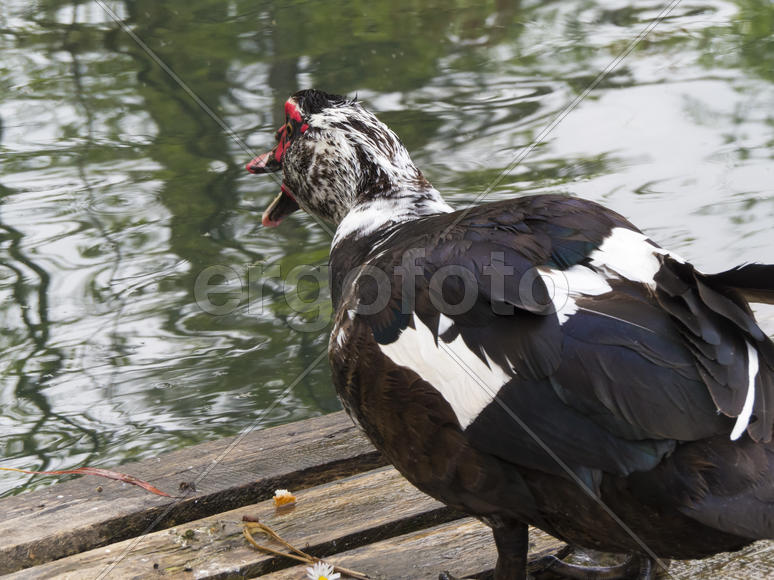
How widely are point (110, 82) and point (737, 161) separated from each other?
415 cm

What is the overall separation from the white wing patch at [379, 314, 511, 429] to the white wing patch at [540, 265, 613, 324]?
18 centimetres

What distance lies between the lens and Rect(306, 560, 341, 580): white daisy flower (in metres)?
2.38

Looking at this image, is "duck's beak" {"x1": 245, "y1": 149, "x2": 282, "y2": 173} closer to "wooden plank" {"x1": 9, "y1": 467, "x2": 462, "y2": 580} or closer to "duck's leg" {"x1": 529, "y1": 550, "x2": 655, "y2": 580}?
"wooden plank" {"x1": 9, "y1": 467, "x2": 462, "y2": 580}

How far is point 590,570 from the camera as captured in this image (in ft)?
8.20

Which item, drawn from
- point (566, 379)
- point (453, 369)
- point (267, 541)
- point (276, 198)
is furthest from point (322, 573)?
point (276, 198)

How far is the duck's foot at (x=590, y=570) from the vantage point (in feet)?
7.99

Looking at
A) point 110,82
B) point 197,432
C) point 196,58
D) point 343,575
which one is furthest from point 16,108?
point 343,575

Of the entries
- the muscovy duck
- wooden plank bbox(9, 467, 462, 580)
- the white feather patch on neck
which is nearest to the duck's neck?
the white feather patch on neck

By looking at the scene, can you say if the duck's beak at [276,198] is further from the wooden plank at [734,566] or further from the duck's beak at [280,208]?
the wooden plank at [734,566]

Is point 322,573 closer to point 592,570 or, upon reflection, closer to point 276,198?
point 592,570

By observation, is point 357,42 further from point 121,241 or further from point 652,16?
point 121,241

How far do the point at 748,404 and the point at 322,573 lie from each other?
1.05 meters

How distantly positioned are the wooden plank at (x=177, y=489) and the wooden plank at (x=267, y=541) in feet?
0.30

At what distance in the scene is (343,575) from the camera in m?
2.44
